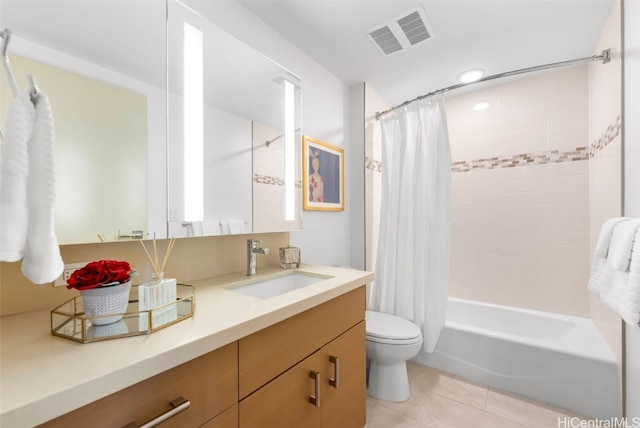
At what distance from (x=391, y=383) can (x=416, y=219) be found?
3.67ft

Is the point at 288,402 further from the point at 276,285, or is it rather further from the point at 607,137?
the point at 607,137

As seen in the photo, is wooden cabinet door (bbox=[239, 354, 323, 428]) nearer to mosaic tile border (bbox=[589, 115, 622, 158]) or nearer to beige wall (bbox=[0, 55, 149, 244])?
beige wall (bbox=[0, 55, 149, 244])

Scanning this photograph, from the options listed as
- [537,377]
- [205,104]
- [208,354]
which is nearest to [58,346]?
[208,354]

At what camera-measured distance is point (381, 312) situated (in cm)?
214

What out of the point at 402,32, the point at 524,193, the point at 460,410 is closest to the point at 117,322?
the point at 460,410

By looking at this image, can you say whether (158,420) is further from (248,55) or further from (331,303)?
(248,55)

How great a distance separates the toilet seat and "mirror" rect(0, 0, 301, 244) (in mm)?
1023

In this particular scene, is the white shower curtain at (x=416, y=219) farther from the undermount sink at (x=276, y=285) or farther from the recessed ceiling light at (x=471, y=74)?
the undermount sink at (x=276, y=285)

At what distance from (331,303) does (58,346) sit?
860mm

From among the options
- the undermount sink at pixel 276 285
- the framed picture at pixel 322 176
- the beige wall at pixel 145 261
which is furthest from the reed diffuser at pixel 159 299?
the framed picture at pixel 322 176

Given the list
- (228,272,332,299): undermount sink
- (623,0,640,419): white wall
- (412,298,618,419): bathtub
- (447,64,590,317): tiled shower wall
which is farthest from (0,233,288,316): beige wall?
(447,64,590,317): tiled shower wall

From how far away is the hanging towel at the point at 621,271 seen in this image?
0.92 meters

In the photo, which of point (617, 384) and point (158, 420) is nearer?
point (158, 420)

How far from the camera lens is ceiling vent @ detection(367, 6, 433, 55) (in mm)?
1573
